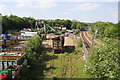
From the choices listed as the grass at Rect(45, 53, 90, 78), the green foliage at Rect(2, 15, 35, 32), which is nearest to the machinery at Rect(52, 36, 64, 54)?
the grass at Rect(45, 53, 90, 78)

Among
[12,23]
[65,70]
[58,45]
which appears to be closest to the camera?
[65,70]

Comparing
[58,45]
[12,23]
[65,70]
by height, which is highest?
[12,23]

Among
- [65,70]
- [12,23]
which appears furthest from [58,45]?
[12,23]

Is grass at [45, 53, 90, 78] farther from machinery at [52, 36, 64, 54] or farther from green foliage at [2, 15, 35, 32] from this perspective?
green foliage at [2, 15, 35, 32]

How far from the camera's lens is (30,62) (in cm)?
1266

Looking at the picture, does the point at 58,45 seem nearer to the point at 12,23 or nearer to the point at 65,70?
the point at 65,70

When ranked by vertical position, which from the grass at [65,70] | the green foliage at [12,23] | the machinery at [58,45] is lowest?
the grass at [65,70]

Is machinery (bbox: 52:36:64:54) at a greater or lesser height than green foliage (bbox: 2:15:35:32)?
lesser

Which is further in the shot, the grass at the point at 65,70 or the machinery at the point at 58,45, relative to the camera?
the machinery at the point at 58,45

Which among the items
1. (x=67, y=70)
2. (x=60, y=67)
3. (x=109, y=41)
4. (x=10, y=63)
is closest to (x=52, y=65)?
(x=60, y=67)

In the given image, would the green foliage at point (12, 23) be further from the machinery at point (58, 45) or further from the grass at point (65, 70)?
the grass at point (65, 70)

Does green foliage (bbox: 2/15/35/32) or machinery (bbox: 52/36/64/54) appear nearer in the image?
machinery (bbox: 52/36/64/54)

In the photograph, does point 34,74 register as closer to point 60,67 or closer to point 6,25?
point 60,67

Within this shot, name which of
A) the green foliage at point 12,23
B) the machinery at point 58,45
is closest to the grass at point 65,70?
Result: the machinery at point 58,45
